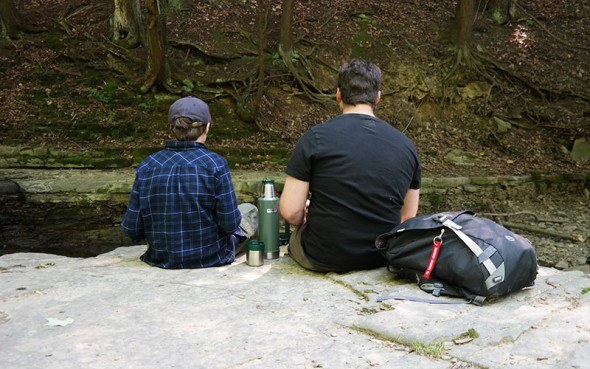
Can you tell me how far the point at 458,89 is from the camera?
12219 millimetres

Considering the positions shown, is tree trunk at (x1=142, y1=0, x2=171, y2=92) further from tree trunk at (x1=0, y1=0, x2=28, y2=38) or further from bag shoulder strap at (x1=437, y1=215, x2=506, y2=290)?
bag shoulder strap at (x1=437, y1=215, x2=506, y2=290)

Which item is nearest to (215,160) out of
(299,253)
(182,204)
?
(182,204)

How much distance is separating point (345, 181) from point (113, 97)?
8.33m

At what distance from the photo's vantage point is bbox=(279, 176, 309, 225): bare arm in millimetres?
3615

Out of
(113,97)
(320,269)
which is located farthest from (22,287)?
(113,97)

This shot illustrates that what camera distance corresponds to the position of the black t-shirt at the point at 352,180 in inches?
140

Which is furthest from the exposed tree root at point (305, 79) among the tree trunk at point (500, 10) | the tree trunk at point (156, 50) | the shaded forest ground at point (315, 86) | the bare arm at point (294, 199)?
the bare arm at point (294, 199)

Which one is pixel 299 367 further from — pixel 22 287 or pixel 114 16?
pixel 114 16

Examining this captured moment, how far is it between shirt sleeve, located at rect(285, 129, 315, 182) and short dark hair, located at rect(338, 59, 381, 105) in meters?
0.35

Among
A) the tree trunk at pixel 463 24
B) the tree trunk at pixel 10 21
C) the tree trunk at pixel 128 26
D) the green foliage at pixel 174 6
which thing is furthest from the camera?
the green foliage at pixel 174 6

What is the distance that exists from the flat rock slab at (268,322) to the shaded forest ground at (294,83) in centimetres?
640

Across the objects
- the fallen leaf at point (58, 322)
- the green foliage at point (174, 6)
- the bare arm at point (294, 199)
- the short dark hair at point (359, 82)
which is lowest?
the fallen leaf at point (58, 322)

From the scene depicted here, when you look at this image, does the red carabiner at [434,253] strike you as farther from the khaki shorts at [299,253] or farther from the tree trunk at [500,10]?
the tree trunk at [500,10]

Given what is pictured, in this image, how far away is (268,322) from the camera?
9.41ft
